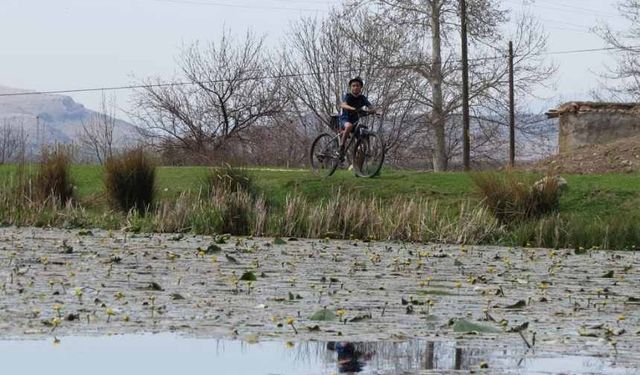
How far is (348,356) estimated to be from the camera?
7.04m

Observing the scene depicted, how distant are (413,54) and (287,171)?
2395cm

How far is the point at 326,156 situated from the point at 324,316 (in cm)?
1584

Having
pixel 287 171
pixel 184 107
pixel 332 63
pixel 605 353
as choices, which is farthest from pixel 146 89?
pixel 605 353

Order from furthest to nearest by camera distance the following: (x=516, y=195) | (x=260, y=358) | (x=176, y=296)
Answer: (x=516, y=195)
(x=176, y=296)
(x=260, y=358)

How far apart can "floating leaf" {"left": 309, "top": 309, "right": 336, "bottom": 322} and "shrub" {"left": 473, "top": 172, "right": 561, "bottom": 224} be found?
12.4 m

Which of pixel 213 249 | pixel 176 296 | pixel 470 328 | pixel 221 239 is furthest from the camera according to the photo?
pixel 221 239

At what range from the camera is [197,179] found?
952 inches

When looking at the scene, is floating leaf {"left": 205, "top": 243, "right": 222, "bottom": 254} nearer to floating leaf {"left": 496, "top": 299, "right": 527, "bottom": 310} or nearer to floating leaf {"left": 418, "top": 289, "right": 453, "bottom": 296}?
floating leaf {"left": 418, "top": 289, "right": 453, "bottom": 296}

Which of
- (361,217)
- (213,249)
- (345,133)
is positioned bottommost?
(213,249)

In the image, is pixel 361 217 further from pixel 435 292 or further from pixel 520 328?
pixel 520 328

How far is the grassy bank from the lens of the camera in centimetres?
1881

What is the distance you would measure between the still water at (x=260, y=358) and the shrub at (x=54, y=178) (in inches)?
583

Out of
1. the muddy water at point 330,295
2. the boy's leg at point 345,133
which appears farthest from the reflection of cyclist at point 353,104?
the muddy water at point 330,295

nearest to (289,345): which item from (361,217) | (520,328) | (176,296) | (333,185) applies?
(520,328)
